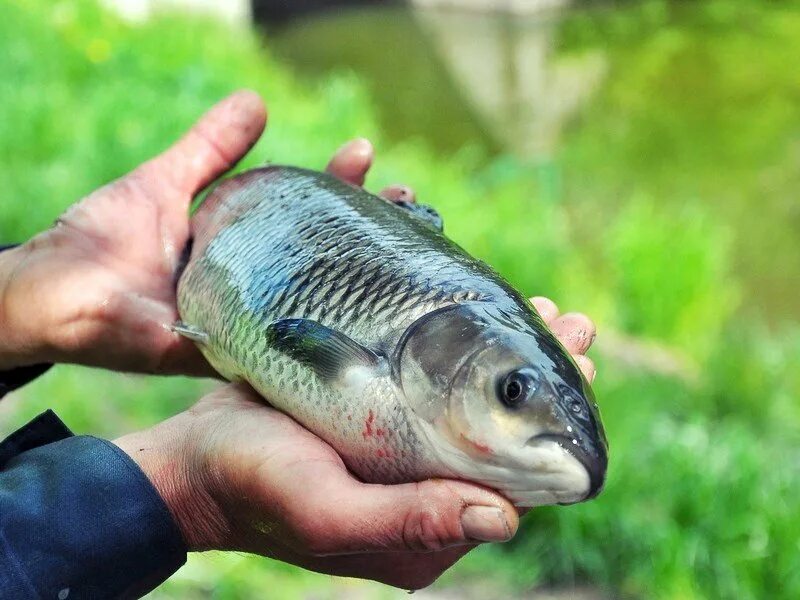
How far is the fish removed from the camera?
185 cm

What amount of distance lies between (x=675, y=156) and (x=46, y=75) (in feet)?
23.5

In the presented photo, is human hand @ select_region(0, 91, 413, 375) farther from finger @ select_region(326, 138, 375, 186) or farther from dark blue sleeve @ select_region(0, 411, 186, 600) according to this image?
Answer: dark blue sleeve @ select_region(0, 411, 186, 600)

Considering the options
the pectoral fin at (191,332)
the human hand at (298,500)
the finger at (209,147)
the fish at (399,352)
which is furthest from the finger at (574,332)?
the finger at (209,147)

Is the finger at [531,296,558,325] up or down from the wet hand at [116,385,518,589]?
up

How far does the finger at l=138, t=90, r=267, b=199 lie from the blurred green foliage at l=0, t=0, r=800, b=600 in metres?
1.41

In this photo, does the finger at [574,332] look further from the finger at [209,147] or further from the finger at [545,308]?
the finger at [209,147]

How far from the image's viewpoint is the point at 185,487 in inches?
89.0

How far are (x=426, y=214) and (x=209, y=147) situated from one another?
1.20 metres

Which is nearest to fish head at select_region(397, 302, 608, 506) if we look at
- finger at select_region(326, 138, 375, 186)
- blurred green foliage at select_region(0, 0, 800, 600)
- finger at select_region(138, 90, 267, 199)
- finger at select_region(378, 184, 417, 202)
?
finger at select_region(378, 184, 417, 202)

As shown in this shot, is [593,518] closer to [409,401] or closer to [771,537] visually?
[771,537]

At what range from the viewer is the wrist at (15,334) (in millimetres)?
3066

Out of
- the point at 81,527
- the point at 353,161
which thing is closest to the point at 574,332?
the point at 81,527

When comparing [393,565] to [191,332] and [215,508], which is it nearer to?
[215,508]

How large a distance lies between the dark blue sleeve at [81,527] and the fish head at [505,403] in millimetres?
673
